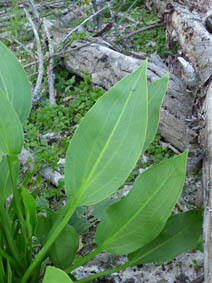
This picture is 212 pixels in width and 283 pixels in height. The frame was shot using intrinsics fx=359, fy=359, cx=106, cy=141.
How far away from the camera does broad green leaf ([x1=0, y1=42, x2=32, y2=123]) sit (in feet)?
3.07

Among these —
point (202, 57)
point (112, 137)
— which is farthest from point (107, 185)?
point (202, 57)

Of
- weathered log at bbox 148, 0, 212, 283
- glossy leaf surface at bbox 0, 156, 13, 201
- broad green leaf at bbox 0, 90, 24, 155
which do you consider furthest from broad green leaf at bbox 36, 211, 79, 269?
weathered log at bbox 148, 0, 212, 283

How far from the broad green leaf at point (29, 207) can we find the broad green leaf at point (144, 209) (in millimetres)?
176

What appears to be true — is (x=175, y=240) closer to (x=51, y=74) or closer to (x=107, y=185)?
(x=107, y=185)

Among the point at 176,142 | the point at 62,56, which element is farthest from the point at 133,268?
the point at 62,56

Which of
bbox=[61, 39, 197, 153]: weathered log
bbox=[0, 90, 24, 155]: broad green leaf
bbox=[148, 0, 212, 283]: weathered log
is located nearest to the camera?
bbox=[0, 90, 24, 155]: broad green leaf

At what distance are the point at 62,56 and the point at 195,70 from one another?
92 cm

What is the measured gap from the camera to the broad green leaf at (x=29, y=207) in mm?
874

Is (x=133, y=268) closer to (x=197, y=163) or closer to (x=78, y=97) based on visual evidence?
(x=197, y=163)

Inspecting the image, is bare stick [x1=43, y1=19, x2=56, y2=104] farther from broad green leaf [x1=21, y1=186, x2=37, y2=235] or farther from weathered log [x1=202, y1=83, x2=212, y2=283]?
broad green leaf [x1=21, y1=186, x2=37, y2=235]

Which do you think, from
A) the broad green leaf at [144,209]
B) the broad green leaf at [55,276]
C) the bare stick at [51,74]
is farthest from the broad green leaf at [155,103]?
the bare stick at [51,74]

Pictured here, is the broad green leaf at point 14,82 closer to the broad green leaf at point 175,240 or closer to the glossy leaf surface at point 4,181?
the glossy leaf surface at point 4,181

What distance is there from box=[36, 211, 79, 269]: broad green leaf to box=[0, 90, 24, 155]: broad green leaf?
9.5 inches

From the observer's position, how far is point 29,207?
0.91m
